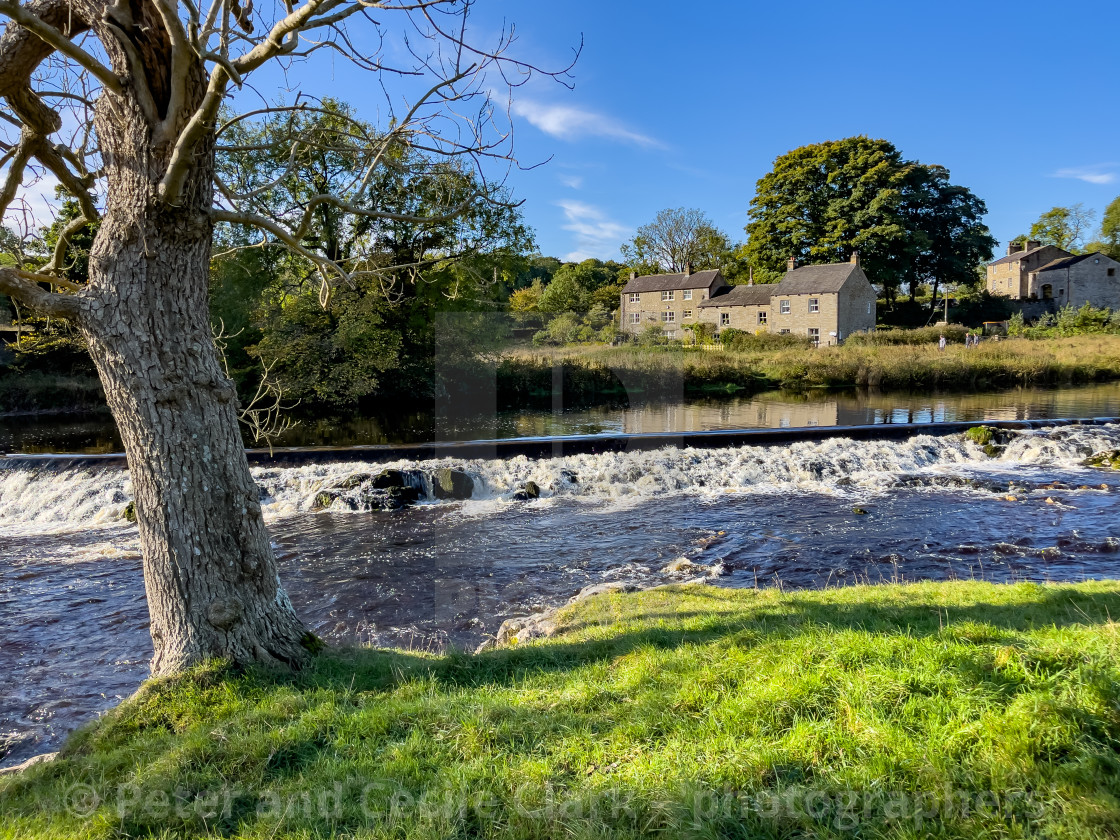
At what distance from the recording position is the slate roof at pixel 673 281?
166ft

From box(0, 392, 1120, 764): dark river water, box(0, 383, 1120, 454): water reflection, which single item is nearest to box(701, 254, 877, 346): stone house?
box(0, 383, 1120, 454): water reflection

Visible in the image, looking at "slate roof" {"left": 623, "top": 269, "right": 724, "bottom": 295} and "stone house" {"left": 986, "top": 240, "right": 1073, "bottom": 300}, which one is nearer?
"slate roof" {"left": 623, "top": 269, "right": 724, "bottom": 295}

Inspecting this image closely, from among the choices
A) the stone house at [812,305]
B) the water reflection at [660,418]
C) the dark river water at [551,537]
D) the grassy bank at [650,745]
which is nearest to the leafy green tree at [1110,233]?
the stone house at [812,305]

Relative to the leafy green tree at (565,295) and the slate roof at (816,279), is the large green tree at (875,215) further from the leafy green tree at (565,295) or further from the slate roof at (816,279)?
the leafy green tree at (565,295)

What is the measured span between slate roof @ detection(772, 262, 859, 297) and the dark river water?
1138 inches

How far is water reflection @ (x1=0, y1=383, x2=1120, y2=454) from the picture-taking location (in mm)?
19172

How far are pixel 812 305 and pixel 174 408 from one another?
44.4 metres

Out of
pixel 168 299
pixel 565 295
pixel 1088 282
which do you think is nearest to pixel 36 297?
pixel 168 299

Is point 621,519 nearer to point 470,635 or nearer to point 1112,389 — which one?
point 470,635

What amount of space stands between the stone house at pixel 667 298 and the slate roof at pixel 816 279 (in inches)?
237

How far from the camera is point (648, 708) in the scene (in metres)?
3.21

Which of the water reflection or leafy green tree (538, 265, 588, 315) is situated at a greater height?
leafy green tree (538, 265, 588, 315)

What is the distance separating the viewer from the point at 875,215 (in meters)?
46.5

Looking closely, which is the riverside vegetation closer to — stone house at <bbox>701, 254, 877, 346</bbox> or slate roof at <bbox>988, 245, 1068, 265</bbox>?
stone house at <bbox>701, 254, 877, 346</bbox>
